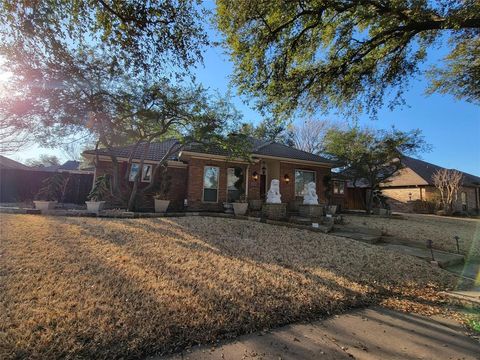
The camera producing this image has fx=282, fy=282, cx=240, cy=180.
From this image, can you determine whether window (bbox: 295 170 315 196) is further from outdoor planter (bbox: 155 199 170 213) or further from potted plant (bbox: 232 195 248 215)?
outdoor planter (bbox: 155 199 170 213)

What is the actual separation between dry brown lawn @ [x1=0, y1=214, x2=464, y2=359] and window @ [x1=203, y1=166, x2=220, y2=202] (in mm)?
6074

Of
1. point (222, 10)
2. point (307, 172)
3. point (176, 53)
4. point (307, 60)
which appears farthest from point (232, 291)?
point (307, 172)

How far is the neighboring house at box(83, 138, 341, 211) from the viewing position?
44.8 ft

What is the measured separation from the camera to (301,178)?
1645cm

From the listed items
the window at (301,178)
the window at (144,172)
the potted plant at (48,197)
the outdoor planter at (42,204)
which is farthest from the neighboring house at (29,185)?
the window at (301,178)

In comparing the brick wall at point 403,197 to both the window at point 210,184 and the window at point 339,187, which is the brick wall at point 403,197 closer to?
the window at point 339,187

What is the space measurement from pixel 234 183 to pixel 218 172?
995 mm

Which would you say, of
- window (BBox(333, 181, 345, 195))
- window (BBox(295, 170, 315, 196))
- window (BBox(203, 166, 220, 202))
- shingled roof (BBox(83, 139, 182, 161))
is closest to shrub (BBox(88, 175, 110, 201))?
shingled roof (BBox(83, 139, 182, 161))

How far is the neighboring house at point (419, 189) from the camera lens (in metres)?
24.8

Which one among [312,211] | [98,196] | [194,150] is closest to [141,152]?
[194,150]

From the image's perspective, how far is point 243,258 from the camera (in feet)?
19.5

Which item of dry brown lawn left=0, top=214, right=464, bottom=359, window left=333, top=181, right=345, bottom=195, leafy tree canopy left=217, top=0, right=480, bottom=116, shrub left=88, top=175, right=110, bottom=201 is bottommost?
dry brown lawn left=0, top=214, right=464, bottom=359

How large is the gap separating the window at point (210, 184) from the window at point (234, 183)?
68 cm

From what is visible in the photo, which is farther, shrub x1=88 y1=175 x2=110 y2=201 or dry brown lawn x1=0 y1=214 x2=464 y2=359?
Result: shrub x1=88 y1=175 x2=110 y2=201
